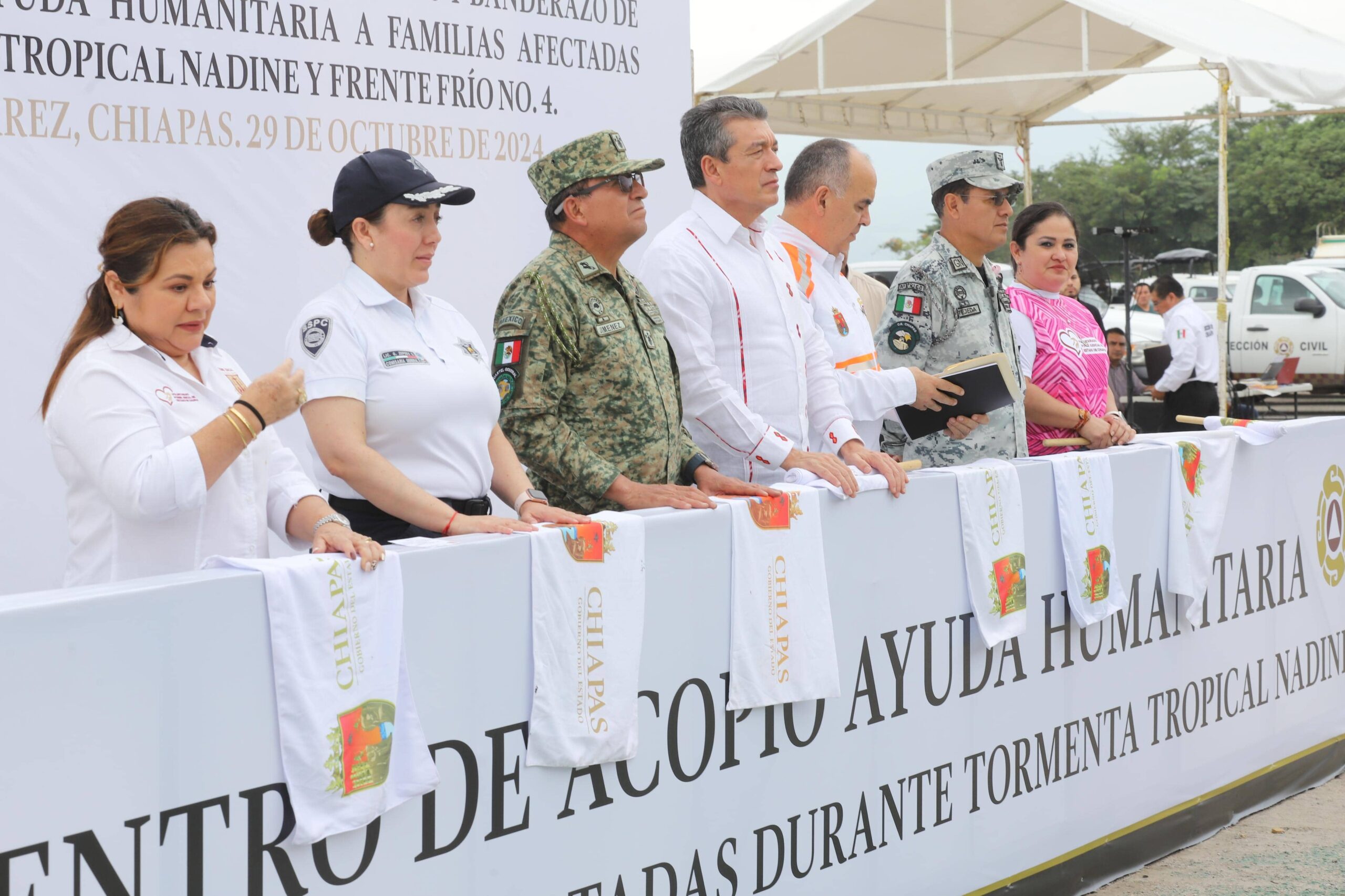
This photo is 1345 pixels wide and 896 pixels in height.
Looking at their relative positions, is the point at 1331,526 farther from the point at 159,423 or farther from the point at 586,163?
the point at 159,423

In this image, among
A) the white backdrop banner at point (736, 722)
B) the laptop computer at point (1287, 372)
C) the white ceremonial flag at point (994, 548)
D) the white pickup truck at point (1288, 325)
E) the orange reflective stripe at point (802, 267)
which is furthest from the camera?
the white pickup truck at point (1288, 325)

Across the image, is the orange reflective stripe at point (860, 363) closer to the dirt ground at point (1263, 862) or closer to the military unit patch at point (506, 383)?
the military unit patch at point (506, 383)

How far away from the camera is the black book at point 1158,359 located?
11438 mm

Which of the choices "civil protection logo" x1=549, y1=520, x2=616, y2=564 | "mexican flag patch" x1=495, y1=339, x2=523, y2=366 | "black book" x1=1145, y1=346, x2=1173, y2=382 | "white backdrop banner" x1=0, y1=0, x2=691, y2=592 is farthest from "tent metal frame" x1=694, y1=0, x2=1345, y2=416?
"civil protection logo" x1=549, y1=520, x2=616, y2=564

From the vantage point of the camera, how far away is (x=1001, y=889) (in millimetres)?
3385

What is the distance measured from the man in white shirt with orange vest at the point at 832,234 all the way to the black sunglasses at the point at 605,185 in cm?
75

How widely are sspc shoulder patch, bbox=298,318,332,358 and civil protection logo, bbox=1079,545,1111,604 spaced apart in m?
2.06

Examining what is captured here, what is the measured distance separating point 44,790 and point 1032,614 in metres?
2.45

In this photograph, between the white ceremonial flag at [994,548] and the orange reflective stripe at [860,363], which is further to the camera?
the orange reflective stripe at [860,363]

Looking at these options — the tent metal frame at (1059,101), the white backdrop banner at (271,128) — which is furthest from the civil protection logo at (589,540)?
the tent metal frame at (1059,101)

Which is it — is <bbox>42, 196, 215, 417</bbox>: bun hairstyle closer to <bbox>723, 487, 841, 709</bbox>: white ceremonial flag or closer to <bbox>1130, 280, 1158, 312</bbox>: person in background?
<bbox>723, 487, 841, 709</bbox>: white ceremonial flag

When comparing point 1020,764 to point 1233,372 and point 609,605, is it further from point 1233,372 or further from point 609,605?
point 1233,372

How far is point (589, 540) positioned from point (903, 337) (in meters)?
1.77

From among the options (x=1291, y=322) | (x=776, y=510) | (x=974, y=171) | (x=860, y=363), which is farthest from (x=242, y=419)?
(x=1291, y=322)
